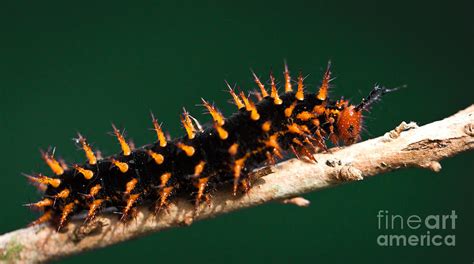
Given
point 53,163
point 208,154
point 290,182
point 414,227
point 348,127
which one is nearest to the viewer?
point 290,182

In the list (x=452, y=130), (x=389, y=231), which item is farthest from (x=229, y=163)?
(x=389, y=231)

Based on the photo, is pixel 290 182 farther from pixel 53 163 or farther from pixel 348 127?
pixel 53 163

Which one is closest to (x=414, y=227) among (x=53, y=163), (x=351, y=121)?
(x=351, y=121)

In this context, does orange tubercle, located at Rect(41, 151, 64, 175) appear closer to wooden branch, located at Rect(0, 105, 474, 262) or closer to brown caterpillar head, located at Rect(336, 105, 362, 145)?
wooden branch, located at Rect(0, 105, 474, 262)

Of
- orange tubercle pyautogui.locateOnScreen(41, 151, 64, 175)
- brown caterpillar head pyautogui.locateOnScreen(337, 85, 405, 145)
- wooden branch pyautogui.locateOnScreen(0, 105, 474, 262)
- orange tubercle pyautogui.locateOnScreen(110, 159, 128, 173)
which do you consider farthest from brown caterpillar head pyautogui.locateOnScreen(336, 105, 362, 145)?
orange tubercle pyautogui.locateOnScreen(41, 151, 64, 175)

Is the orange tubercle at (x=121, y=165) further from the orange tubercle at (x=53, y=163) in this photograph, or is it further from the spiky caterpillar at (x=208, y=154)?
the orange tubercle at (x=53, y=163)

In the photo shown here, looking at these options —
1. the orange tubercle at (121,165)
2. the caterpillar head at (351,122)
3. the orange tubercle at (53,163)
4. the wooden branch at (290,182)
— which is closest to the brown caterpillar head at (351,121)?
the caterpillar head at (351,122)

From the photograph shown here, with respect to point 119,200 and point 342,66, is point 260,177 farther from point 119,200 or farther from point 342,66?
point 342,66
